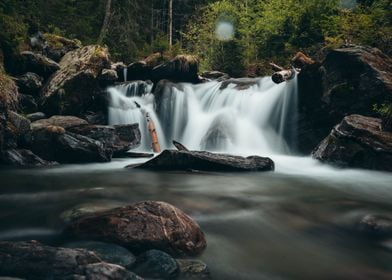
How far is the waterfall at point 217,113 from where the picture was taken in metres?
15.9

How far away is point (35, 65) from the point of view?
16109mm

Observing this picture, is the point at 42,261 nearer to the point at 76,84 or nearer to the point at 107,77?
the point at 76,84

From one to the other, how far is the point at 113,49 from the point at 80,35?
2768 mm

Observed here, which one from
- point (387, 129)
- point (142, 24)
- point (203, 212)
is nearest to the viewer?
point (203, 212)

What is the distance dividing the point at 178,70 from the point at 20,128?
34.1 feet

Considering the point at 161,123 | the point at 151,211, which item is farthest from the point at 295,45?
the point at 151,211

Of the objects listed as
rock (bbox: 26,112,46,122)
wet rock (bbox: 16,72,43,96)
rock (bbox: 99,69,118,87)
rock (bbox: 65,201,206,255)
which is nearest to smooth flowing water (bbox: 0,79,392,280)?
rock (bbox: 65,201,206,255)

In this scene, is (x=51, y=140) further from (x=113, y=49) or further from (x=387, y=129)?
(x=113, y=49)

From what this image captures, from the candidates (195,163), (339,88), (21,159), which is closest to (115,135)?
(21,159)

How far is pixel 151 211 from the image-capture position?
5246 mm

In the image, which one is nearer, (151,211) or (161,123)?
(151,211)

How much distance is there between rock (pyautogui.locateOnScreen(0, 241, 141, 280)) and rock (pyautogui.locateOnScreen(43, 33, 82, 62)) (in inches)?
645

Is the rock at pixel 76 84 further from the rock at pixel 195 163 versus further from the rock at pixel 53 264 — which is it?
the rock at pixel 53 264

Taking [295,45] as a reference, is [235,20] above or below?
above
